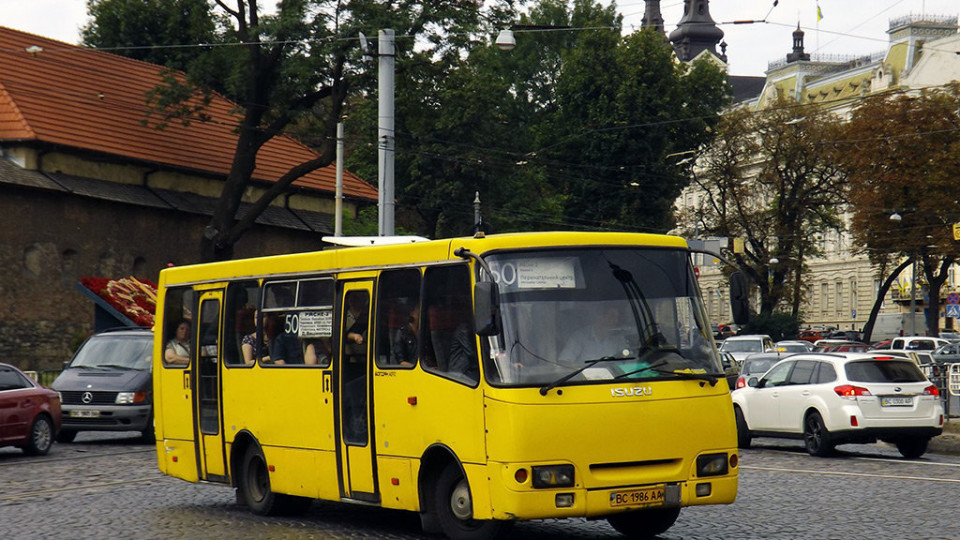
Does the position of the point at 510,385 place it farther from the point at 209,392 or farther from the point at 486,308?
the point at 209,392

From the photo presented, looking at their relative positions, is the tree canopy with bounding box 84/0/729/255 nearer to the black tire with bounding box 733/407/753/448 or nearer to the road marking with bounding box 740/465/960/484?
the black tire with bounding box 733/407/753/448

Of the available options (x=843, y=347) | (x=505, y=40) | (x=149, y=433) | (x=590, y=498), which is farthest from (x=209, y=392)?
(x=843, y=347)

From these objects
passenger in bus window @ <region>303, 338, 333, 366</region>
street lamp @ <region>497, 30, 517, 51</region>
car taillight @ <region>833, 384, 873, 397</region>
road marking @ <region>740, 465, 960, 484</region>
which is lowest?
road marking @ <region>740, 465, 960, 484</region>

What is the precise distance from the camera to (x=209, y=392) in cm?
1434

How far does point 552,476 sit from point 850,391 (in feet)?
37.0

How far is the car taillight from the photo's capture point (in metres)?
20.0

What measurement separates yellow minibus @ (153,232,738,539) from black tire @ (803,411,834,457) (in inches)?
379

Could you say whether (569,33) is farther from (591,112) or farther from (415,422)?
(415,422)

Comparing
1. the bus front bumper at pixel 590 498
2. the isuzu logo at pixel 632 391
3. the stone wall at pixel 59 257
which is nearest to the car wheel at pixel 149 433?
the bus front bumper at pixel 590 498

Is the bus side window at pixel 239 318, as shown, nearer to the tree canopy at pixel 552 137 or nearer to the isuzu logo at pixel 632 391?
the isuzu logo at pixel 632 391

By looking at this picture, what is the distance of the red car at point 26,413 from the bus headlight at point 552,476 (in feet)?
41.9

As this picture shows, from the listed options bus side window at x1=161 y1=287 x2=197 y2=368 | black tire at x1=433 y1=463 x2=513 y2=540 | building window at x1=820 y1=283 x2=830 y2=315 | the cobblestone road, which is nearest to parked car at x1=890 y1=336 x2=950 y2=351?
the cobblestone road

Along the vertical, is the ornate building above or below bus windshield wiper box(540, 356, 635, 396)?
above

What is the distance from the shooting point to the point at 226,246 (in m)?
45.0
